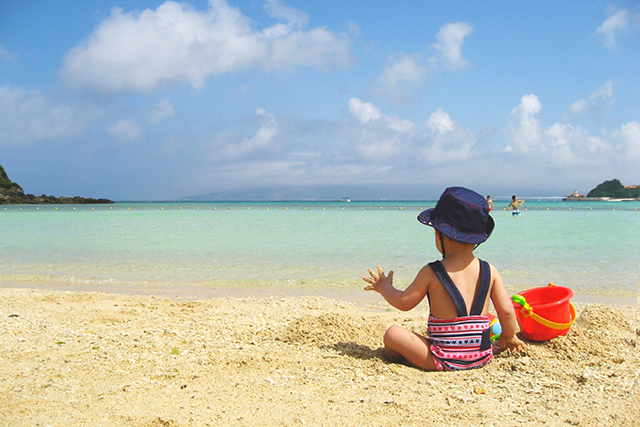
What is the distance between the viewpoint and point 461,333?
3029 mm

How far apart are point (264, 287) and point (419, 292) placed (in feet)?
15.0

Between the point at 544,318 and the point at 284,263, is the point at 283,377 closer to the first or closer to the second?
the point at 544,318

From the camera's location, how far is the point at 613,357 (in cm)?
319

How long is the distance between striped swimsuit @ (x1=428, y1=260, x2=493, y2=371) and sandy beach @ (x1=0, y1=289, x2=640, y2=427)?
100 millimetres

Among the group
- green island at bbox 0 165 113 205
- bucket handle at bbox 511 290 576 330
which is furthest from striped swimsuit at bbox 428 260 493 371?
green island at bbox 0 165 113 205

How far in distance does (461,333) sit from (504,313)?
0.38 meters

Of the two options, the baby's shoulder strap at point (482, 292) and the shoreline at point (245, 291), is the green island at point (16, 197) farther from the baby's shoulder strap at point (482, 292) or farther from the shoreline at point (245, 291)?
the baby's shoulder strap at point (482, 292)

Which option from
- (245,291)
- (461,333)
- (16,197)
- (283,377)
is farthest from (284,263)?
(16,197)

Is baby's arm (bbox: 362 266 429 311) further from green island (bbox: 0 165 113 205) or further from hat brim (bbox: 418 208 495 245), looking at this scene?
green island (bbox: 0 165 113 205)

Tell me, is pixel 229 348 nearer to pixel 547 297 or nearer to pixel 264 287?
pixel 547 297

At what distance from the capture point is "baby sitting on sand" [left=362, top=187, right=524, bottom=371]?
2.96 m

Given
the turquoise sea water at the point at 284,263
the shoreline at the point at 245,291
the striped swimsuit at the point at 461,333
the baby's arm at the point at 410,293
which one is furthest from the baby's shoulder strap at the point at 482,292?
the turquoise sea water at the point at 284,263

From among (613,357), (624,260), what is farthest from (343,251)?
(613,357)

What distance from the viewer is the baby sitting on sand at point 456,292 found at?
9.72ft
